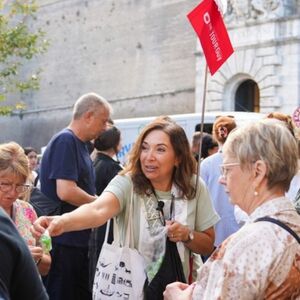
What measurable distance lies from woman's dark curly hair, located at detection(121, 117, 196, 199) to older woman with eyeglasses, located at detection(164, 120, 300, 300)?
3.86 ft

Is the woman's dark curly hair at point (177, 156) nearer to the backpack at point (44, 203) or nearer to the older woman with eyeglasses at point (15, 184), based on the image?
the older woman with eyeglasses at point (15, 184)

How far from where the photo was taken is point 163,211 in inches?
147

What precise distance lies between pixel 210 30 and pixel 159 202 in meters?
1.83

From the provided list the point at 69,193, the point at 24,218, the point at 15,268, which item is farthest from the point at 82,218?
the point at 15,268

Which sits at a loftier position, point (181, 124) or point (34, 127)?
point (181, 124)

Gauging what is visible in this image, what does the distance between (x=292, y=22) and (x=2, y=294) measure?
18563 millimetres

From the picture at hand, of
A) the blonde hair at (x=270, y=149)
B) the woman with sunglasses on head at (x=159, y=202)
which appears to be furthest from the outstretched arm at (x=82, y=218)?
the blonde hair at (x=270, y=149)

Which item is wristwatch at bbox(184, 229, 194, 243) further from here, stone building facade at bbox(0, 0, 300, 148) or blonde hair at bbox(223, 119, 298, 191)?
stone building facade at bbox(0, 0, 300, 148)

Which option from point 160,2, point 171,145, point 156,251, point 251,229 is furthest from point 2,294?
point 160,2

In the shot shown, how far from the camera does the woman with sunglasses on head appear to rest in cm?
360

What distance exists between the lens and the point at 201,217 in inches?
153

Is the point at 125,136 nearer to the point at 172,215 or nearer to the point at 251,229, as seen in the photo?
the point at 172,215

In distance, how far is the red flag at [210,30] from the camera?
16.2ft

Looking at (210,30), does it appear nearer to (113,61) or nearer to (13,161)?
(13,161)
